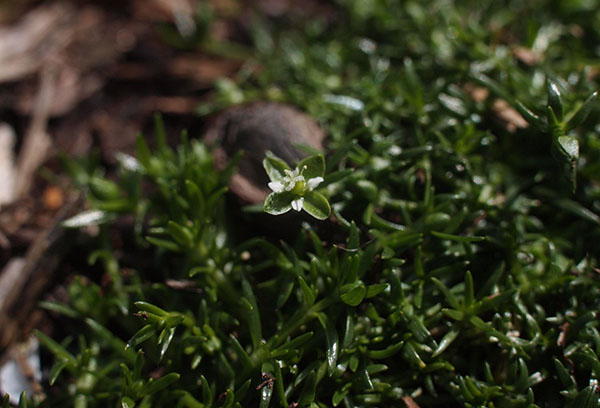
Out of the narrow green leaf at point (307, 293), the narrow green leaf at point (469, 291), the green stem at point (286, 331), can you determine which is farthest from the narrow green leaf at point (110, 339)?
the narrow green leaf at point (469, 291)

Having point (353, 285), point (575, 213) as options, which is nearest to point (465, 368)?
point (353, 285)

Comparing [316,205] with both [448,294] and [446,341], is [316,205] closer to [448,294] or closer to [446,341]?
[448,294]

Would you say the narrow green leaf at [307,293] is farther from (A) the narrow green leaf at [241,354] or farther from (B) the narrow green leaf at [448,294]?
(B) the narrow green leaf at [448,294]

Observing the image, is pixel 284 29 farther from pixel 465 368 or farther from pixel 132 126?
pixel 465 368

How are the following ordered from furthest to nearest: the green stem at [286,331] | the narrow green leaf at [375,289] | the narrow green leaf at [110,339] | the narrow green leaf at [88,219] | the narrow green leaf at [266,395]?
the narrow green leaf at [88,219]
the narrow green leaf at [110,339]
the green stem at [286,331]
the narrow green leaf at [375,289]
the narrow green leaf at [266,395]

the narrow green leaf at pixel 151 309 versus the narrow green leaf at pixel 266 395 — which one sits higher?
the narrow green leaf at pixel 151 309

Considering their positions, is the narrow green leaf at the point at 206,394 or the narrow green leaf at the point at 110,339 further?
the narrow green leaf at the point at 110,339

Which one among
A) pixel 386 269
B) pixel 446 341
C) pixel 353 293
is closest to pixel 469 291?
pixel 446 341

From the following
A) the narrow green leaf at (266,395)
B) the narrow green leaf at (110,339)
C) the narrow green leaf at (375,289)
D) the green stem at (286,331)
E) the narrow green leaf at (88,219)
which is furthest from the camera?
the narrow green leaf at (88,219)
